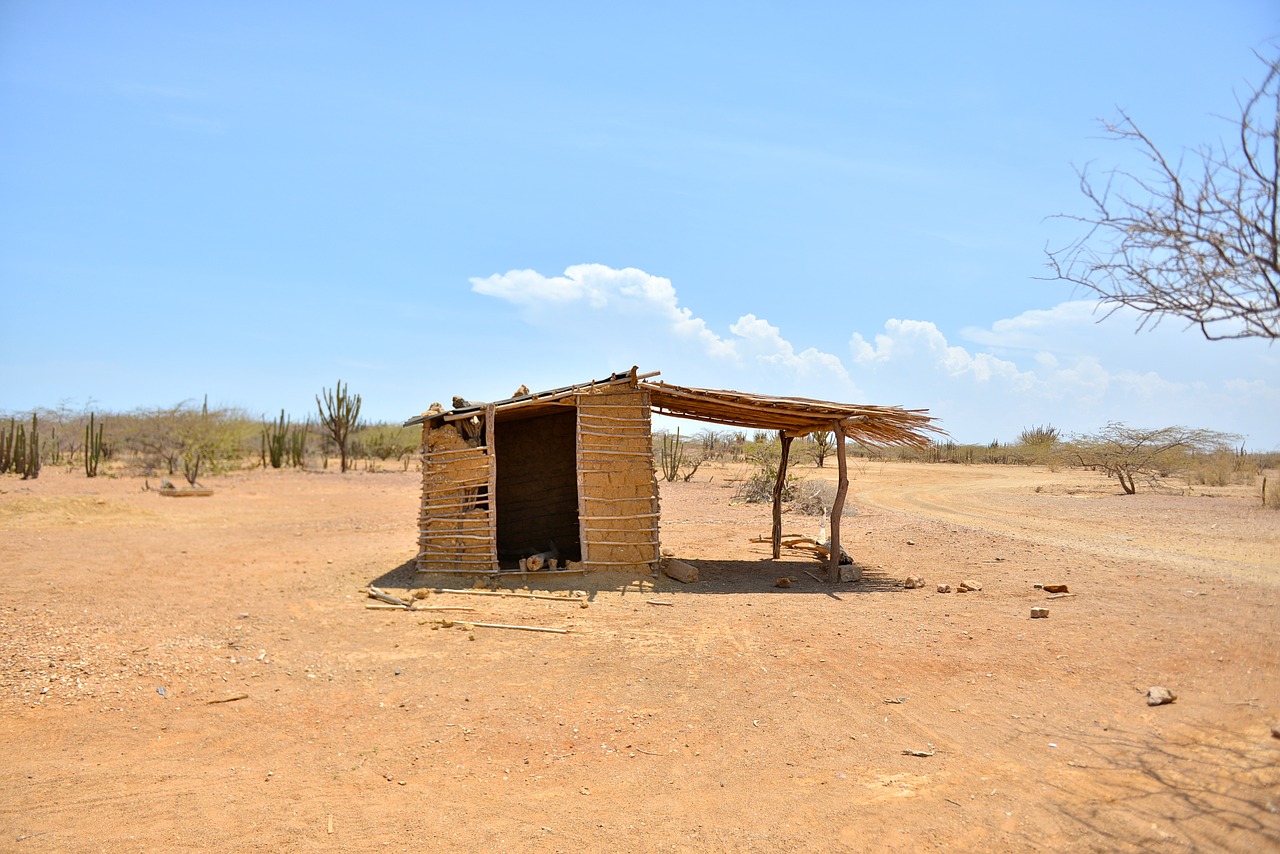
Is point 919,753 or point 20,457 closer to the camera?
point 919,753

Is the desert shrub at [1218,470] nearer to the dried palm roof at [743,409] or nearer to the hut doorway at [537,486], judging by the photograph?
the dried palm roof at [743,409]

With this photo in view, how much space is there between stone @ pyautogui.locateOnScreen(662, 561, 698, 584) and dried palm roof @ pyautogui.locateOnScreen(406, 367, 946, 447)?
2201 millimetres

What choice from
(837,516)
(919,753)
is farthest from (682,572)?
(919,753)

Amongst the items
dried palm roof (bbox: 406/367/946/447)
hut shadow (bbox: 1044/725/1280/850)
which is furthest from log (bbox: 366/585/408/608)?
hut shadow (bbox: 1044/725/1280/850)

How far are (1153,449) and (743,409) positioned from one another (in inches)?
674

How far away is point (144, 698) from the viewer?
5980 mm

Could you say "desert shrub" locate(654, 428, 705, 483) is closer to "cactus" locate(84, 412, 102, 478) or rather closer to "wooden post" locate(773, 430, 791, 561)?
"wooden post" locate(773, 430, 791, 561)

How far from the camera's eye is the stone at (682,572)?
10.0m

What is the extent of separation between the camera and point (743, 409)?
10648mm

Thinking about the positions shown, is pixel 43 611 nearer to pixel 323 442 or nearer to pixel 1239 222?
pixel 1239 222

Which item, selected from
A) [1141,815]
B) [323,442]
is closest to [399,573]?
[1141,815]

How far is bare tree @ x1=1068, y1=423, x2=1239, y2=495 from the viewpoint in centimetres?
2136

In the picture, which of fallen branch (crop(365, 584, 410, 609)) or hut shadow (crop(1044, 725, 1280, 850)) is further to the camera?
fallen branch (crop(365, 584, 410, 609))

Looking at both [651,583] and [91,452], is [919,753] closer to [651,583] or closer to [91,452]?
[651,583]
